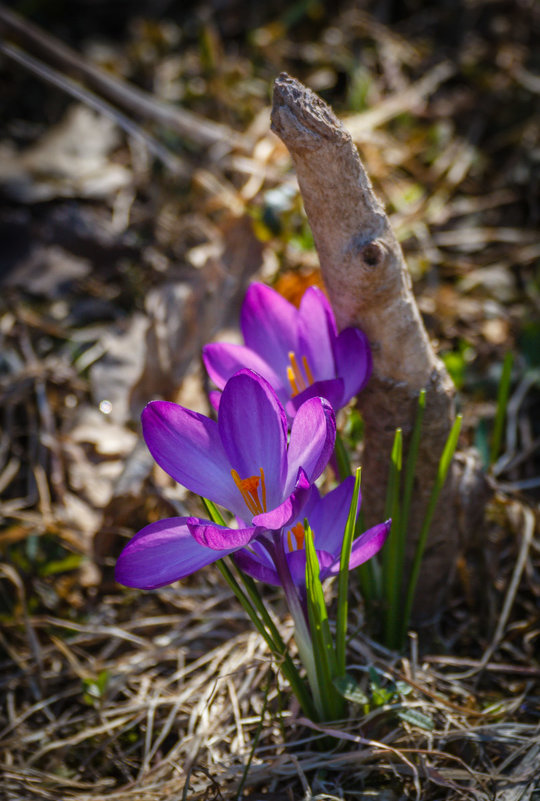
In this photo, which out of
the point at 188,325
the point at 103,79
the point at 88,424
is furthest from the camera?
the point at 103,79

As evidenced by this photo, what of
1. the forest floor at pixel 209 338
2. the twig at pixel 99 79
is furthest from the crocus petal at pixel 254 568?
the twig at pixel 99 79

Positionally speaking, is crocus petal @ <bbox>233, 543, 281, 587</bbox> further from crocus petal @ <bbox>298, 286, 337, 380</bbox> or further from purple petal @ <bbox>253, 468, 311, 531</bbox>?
crocus petal @ <bbox>298, 286, 337, 380</bbox>

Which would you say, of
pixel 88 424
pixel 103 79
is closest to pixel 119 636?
pixel 88 424

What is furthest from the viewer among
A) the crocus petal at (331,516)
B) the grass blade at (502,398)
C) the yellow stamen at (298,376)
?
the grass blade at (502,398)

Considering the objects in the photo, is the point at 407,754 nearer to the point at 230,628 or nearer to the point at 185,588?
the point at 230,628

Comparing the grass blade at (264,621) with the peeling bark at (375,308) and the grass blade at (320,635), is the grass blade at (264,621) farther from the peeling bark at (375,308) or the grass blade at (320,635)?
the peeling bark at (375,308)

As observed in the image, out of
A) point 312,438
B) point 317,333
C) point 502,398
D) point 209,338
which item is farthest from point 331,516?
point 209,338

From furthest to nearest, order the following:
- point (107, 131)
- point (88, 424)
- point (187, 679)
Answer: point (107, 131) < point (88, 424) < point (187, 679)
